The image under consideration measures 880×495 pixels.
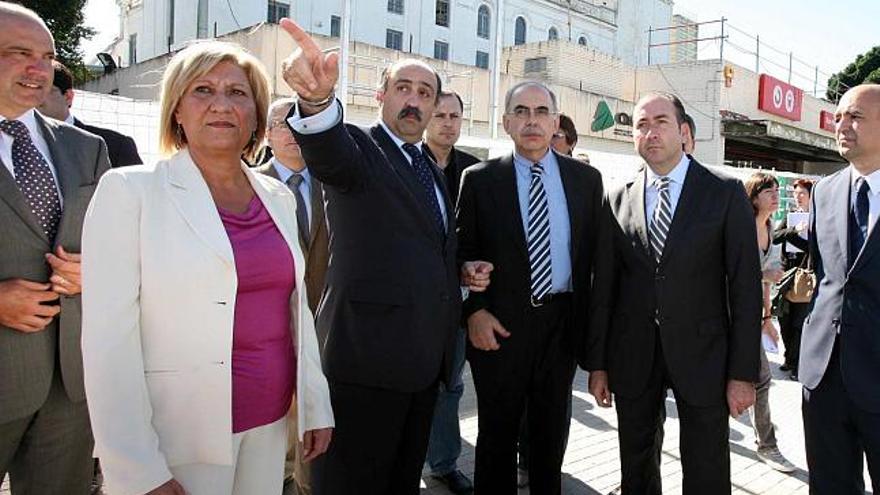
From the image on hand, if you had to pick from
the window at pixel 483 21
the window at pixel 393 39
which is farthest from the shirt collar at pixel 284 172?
the window at pixel 483 21

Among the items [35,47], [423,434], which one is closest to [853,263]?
[423,434]

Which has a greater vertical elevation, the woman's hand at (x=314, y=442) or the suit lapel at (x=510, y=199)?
the suit lapel at (x=510, y=199)

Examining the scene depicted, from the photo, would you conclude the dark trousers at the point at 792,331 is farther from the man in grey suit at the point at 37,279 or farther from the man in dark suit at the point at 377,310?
the man in grey suit at the point at 37,279

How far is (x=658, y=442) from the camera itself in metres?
3.41

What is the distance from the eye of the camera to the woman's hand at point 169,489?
1.73m

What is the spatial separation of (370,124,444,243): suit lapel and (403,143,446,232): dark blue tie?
0.13 ft

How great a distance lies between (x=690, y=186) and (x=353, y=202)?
5.36 feet

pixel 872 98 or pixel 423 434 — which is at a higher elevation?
pixel 872 98

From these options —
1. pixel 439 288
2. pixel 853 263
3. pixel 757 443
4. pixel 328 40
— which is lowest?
pixel 757 443

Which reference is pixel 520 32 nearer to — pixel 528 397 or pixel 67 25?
pixel 67 25

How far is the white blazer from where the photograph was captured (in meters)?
1.71

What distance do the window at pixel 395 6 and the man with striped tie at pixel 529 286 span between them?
3806cm

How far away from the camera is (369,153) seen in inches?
106

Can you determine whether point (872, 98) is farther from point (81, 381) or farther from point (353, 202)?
point (81, 381)
